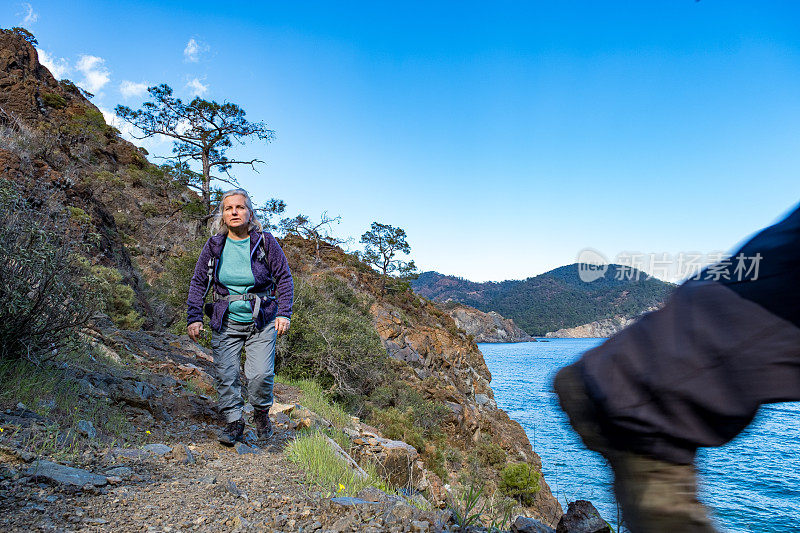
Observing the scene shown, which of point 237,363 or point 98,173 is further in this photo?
point 98,173

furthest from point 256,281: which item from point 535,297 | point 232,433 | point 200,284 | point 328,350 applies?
point 535,297

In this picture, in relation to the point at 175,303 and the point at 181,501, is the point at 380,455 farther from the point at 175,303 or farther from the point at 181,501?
the point at 175,303

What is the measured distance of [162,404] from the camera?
4215 mm

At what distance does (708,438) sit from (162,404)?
15.1 ft

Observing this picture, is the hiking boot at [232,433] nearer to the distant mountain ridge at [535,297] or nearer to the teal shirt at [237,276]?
the teal shirt at [237,276]

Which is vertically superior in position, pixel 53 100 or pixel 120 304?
pixel 53 100

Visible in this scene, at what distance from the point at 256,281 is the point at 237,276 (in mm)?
159

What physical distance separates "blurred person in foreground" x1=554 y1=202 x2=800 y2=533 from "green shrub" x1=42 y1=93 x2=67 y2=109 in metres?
30.4

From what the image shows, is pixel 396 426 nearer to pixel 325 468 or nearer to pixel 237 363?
pixel 237 363

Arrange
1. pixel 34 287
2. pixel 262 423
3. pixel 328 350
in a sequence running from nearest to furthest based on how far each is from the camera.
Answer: pixel 34 287 → pixel 262 423 → pixel 328 350

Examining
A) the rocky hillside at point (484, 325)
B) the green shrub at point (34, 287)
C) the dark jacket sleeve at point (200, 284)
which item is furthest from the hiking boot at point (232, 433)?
the rocky hillside at point (484, 325)

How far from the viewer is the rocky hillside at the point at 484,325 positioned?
84.9 meters

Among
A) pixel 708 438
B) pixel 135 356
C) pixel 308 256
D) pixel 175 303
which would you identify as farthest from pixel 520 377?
pixel 708 438

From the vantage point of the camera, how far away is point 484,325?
9562 cm
